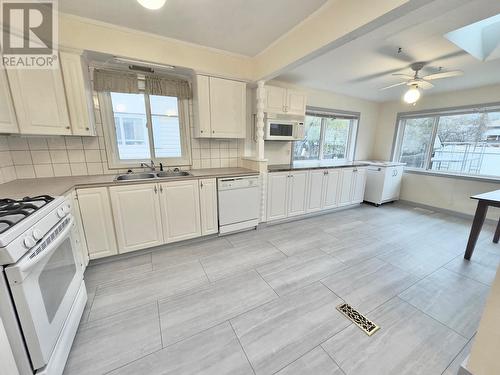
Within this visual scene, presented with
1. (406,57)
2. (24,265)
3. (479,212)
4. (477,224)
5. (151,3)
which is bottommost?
(477,224)

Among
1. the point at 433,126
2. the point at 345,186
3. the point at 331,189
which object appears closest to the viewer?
the point at 331,189

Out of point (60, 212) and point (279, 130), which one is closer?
point (60, 212)

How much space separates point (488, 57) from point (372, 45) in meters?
1.43

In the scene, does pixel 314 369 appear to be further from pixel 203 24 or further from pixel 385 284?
pixel 203 24

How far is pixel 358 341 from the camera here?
4.42 feet

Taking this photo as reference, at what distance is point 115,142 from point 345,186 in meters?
3.92

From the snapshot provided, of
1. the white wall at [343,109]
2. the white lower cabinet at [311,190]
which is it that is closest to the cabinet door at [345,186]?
Result: the white lower cabinet at [311,190]

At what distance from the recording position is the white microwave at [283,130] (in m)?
3.14

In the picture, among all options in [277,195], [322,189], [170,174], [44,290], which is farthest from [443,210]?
[44,290]

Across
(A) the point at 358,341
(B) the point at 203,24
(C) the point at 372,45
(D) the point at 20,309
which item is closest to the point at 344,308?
(A) the point at 358,341

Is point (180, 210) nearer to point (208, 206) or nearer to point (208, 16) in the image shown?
point (208, 206)

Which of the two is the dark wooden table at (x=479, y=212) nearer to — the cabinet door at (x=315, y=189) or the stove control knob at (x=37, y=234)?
the cabinet door at (x=315, y=189)

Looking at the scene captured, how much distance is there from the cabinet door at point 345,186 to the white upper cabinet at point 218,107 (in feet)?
7.38

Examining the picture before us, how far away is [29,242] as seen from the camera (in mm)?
952
